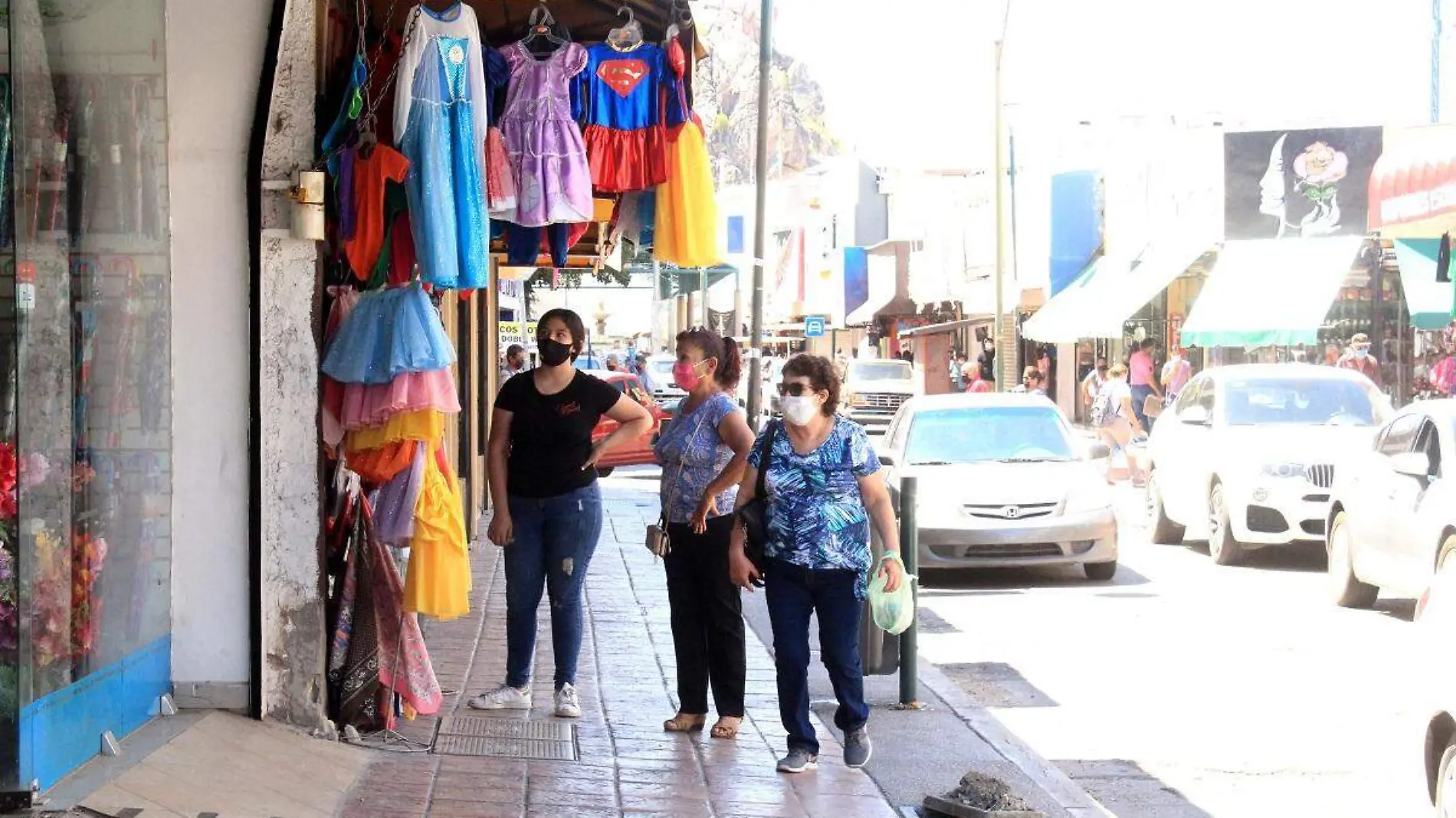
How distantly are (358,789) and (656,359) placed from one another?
1536 inches

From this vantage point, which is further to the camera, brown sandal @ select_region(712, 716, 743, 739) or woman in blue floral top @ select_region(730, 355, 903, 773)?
brown sandal @ select_region(712, 716, 743, 739)

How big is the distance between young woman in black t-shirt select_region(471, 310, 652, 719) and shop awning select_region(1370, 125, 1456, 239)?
12819mm

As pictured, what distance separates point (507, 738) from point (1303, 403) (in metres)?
10.5

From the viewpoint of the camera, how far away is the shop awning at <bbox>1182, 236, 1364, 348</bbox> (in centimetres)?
2559

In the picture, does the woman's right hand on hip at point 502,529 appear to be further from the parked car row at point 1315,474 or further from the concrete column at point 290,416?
the parked car row at point 1315,474

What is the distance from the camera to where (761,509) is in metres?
7.07

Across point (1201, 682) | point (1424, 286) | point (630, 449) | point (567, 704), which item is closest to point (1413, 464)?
point (1201, 682)

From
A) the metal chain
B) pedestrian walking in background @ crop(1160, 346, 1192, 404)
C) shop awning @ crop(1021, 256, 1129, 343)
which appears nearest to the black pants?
the metal chain

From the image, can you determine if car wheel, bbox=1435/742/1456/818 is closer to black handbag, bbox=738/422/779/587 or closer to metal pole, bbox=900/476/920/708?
black handbag, bbox=738/422/779/587

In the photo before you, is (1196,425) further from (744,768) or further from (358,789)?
(358,789)

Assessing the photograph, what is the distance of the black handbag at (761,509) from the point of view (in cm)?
703

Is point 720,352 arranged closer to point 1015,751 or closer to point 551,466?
point 551,466

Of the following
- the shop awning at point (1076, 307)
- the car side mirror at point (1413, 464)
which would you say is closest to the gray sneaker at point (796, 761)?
the car side mirror at point (1413, 464)

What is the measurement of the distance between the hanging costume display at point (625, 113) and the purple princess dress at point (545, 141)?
0.43 feet
